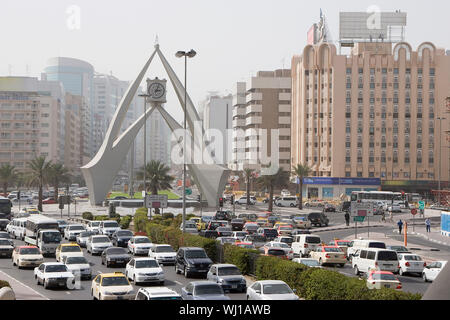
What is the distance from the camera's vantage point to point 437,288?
24.3ft

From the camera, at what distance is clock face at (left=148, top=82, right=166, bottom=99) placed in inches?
3396

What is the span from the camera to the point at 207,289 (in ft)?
64.4

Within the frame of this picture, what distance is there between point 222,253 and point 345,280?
13.1 meters

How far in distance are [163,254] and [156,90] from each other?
55636 millimetres

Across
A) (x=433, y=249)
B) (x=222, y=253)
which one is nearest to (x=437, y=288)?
(x=222, y=253)

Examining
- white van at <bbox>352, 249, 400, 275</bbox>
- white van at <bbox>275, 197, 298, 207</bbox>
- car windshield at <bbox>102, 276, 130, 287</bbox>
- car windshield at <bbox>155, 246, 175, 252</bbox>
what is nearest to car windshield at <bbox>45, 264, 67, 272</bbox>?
car windshield at <bbox>102, 276, 130, 287</bbox>

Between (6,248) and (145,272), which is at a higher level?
(145,272)

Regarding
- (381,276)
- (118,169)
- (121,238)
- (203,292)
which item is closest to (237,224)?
(121,238)

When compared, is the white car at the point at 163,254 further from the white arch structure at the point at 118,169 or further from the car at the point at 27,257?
the white arch structure at the point at 118,169

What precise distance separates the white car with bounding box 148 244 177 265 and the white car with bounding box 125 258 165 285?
19.2ft

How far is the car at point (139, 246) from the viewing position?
37.1 meters

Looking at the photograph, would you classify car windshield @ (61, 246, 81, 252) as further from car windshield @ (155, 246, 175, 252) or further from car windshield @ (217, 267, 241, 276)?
car windshield @ (217, 267, 241, 276)

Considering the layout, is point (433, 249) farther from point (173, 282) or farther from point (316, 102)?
point (316, 102)

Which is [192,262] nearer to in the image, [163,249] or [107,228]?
[163,249]
